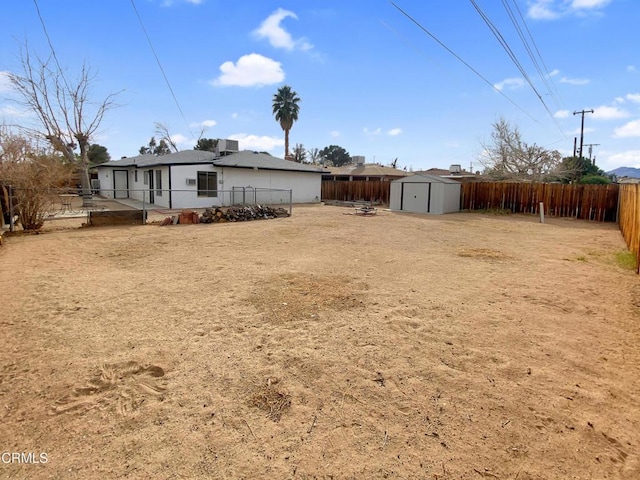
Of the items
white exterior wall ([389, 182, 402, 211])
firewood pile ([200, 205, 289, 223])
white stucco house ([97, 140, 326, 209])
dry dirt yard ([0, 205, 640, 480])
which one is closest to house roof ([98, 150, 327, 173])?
white stucco house ([97, 140, 326, 209])

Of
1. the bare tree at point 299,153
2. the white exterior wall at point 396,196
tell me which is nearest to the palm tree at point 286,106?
the bare tree at point 299,153

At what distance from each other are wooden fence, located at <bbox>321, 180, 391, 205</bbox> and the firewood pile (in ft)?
38.3

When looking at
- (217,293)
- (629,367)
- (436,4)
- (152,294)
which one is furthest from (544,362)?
(436,4)

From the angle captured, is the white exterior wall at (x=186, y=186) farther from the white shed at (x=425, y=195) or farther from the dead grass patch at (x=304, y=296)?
the dead grass patch at (x=304, y=296)

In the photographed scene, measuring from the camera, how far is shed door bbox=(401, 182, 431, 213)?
20047 mm

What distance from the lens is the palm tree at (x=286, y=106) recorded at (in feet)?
132

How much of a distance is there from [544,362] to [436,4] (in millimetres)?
9446

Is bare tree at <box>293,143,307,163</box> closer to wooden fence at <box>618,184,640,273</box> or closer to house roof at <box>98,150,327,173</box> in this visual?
house roof at <box>98,150,327,173</box>

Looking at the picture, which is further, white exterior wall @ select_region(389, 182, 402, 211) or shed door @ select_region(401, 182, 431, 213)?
white exterior wall @ select_region(389, 182, 402, 211)

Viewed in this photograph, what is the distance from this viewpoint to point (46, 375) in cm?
308

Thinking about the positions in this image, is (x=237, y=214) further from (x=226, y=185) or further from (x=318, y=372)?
(x=318, y=372)

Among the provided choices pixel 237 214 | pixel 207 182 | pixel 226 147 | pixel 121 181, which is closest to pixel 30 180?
pixel 237 214

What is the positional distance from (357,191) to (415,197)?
801 cm

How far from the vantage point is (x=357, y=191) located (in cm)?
2800
